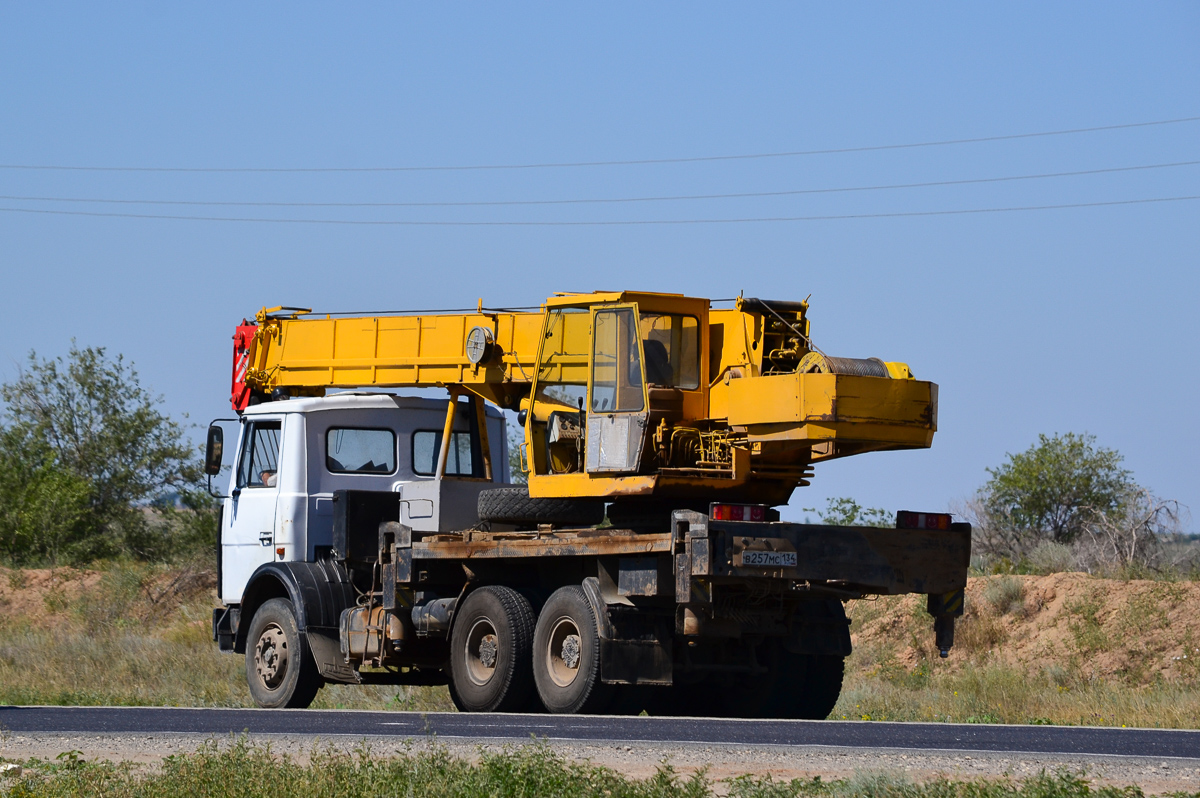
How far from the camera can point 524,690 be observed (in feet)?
49.2

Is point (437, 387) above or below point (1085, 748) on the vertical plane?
above

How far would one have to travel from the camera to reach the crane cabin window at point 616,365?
1423 centimetres

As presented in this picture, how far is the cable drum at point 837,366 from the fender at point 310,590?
6.14m

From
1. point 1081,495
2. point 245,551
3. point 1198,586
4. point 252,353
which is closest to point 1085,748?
point 245,551

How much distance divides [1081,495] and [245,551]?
20.8 metres

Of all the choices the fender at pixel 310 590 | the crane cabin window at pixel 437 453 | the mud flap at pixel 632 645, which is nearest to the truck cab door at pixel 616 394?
the mud flap at pixel 632 645

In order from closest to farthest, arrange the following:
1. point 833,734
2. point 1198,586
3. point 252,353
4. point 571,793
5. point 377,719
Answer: point 571,793 → point 833,734 → point 377,719 → point 252,353 → point 1198,586

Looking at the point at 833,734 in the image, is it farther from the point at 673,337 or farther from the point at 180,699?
the point at 180,699

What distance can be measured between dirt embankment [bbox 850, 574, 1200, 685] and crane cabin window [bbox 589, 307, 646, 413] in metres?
10.7

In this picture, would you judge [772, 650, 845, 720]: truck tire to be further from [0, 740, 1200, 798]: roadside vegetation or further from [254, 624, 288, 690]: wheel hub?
[0, 740, 1200, 798]: roadside vegetation

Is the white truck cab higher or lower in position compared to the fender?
higher

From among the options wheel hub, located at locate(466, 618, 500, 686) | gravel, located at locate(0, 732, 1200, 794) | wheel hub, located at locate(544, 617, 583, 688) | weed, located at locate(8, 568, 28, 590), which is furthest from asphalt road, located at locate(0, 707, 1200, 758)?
weed, located at locate(8, 568, 28, 590)

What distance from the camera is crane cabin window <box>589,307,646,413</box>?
14234 millimetres

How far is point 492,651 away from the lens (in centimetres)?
1529
